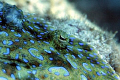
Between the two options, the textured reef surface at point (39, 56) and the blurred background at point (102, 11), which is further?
the blurred background at point (102, 11)

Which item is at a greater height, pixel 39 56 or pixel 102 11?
pixel 102 11

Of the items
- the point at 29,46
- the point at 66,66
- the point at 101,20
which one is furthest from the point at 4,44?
the point at 101,20

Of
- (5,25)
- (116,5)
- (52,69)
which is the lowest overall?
(52,69)

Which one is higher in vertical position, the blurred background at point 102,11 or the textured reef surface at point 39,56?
the blurred background at point 102,11

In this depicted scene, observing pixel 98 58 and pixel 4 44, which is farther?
pixel 98 58

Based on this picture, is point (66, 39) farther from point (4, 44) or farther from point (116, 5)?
point (116, 5)

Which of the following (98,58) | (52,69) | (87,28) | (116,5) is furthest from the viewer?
(116,5)
